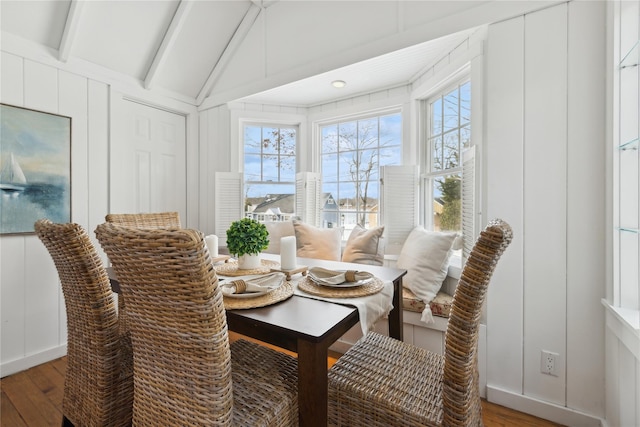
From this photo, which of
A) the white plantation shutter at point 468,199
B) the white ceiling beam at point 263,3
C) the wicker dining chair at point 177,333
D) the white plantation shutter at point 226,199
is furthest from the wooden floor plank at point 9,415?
the white ceiling beam at point 263,3

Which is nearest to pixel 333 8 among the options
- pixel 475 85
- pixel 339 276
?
pixel 475 85

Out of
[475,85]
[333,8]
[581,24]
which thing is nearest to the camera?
[581,24]

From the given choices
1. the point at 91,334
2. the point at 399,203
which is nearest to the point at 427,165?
the point at 399,203

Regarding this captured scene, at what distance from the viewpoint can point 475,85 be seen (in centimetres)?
196

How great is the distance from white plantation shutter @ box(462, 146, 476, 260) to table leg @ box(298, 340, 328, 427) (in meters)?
1.40

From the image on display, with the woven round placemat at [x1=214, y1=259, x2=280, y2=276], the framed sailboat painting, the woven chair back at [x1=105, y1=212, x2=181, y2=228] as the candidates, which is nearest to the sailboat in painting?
the framed sailboat painting

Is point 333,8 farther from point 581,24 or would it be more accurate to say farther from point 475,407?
point 475,407

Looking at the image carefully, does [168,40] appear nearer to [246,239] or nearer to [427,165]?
[246,239]

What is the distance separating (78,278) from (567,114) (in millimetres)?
2458

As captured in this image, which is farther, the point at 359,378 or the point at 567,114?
the point at 567,114

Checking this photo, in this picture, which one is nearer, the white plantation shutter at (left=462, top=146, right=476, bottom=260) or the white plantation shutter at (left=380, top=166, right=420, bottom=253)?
the white plantation shutter at (left=462, top=146, right=476, bottom=260)

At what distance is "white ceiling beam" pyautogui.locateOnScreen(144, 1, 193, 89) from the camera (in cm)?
252

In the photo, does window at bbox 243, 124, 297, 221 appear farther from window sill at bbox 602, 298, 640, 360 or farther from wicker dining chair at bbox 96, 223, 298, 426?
window sill at bbox 602, 298, 640, 360

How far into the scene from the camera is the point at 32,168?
2191 millimetres
